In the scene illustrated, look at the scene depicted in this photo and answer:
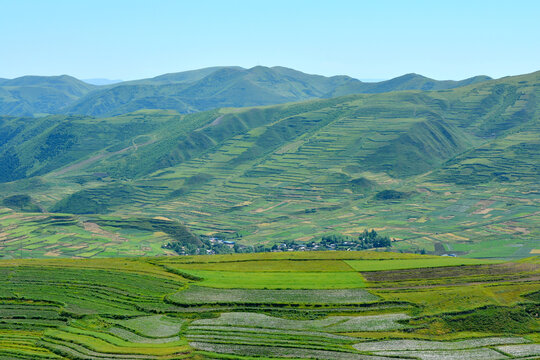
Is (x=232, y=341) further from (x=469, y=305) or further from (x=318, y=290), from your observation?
(x=469, y=305)

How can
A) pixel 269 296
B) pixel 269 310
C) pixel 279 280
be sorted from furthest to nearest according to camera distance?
1. pixel 279 280
2. pixel 269 296
3. pixel 269 310

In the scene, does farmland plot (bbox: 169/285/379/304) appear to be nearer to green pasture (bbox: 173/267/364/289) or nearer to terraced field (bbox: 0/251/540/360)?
terraced field (bbox: 0/251/540/360)

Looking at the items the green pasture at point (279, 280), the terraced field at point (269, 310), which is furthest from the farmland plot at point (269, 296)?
the green pasture at point (279, 280)

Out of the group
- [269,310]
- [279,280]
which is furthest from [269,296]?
[279,280]

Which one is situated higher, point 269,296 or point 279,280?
point 279,280

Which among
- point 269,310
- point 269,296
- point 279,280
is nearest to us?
point 269,310

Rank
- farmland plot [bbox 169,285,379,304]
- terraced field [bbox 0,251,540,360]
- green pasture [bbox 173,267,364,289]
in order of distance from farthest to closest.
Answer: green pasture [bbox 173,267,364,289] → farmland plot [bbox 169,285,379,304] → terraced field [bbox 0,251,540,360]

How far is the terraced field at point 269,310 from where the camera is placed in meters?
89.9

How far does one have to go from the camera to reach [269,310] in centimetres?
10800

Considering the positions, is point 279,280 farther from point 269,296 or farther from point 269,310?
point 269,310

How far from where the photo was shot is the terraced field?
89.9m

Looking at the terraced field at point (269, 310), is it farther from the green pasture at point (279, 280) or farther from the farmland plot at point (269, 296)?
the green pasture at point (279, 280)

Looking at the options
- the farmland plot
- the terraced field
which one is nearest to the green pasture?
the terraced field

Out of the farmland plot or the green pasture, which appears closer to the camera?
the farmland plot
